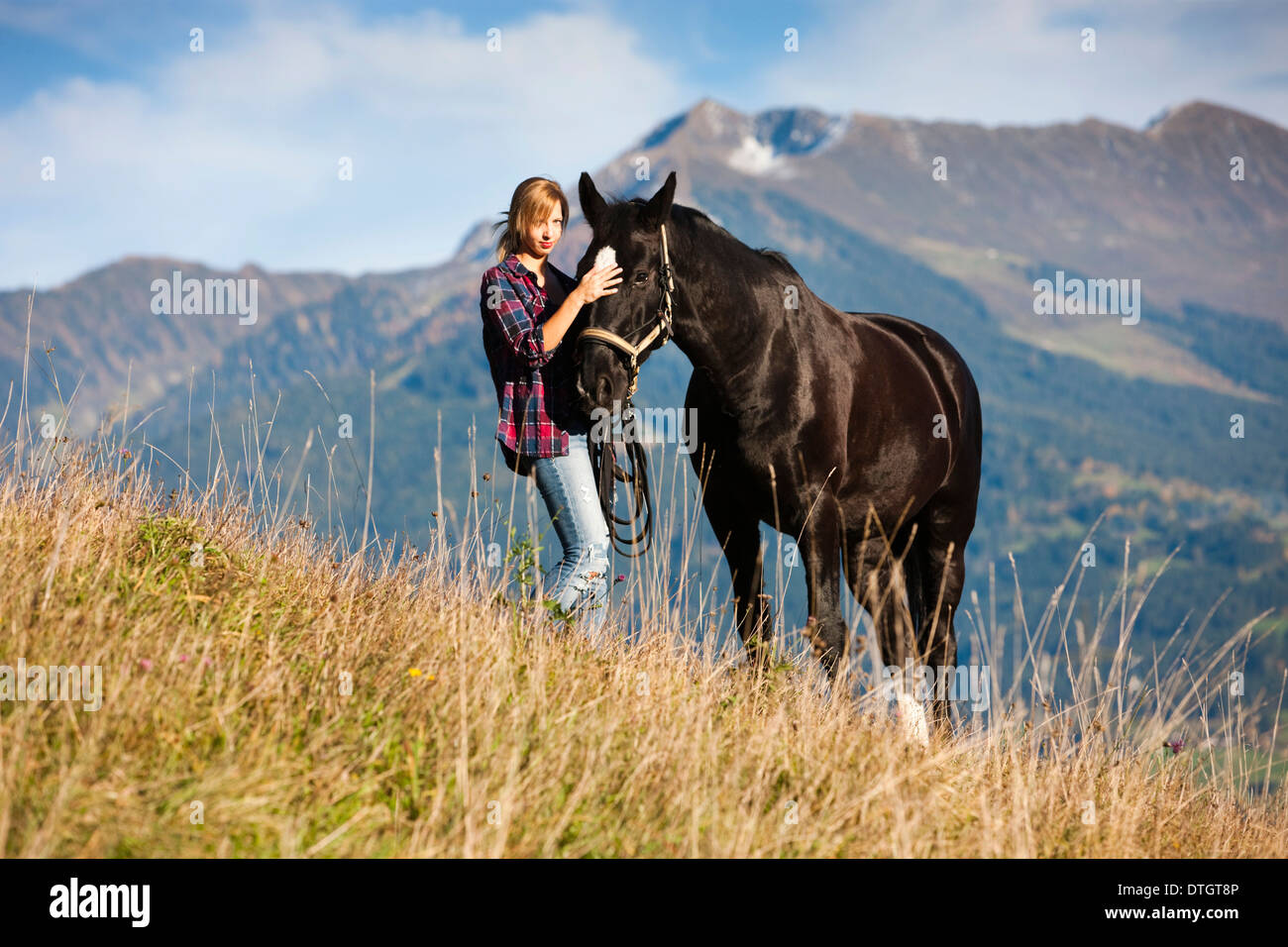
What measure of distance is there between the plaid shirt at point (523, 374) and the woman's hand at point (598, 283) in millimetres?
342

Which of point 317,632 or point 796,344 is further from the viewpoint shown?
point 796,344

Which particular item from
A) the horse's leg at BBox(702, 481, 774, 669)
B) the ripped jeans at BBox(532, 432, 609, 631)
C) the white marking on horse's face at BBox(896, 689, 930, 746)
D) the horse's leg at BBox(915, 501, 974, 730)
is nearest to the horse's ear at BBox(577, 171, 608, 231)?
the ripped jeans at BBox(532, 432, 609, 631)

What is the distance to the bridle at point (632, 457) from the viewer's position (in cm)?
445

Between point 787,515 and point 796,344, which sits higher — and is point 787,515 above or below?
below

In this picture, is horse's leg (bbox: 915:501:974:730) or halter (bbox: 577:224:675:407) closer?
halter (bbox: 577:224:675:407)

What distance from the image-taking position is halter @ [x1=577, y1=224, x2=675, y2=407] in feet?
14.4

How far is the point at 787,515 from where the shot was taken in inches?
205

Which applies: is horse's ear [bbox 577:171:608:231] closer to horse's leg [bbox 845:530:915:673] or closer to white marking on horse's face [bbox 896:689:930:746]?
horse's leg [bbox 845:530:915:673]

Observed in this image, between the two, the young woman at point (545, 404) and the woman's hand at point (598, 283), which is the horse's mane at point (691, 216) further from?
the woman's hand at point (598, 283)

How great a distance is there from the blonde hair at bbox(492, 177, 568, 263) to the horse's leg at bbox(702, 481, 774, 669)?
159 cm
